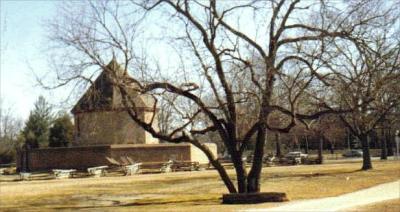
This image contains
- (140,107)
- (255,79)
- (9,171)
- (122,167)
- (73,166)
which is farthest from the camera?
(9,171)

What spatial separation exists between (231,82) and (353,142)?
8905 cm

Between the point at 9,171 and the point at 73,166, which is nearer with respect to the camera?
the point at 73,166

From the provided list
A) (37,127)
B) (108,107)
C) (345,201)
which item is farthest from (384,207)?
(37,127)

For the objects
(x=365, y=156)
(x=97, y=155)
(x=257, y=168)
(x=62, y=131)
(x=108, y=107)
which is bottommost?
(x=257, y=168)

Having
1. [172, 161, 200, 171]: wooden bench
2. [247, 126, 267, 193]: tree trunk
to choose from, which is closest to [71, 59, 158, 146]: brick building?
[247, 126, 267, 193]: tree trunk

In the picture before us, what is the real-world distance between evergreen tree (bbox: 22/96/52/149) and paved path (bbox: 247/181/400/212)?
66.0 metres

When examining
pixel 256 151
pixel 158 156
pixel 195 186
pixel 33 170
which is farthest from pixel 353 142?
pixel 256 151

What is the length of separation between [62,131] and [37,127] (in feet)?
32.8

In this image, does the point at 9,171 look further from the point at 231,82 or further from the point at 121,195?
the point at 231,82

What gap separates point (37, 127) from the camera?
90.2m

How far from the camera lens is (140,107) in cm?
2775

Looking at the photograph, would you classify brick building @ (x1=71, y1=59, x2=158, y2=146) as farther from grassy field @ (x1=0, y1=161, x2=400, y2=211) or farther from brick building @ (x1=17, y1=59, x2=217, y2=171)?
grassy field @ (x1=0, y1=161, x2=400, y2=211)

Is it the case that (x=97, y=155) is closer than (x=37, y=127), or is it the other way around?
(x=97, y=155)

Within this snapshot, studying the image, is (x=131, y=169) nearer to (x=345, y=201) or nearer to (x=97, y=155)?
(x=97, y=155)
